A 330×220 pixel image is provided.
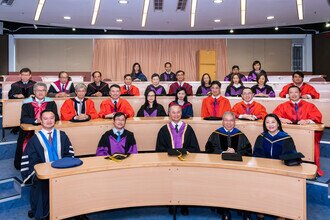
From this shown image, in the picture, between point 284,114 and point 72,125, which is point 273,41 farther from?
point 72,125

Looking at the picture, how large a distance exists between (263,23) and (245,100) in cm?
634

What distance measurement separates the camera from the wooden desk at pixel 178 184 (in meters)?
2.71

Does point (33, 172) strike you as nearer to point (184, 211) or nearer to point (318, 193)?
point (184, 211)

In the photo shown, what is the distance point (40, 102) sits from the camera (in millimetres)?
4434

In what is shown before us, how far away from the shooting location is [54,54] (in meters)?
12.0

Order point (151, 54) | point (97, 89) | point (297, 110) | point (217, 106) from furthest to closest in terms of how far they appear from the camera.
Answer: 1. point (151, 54)
2. point (97, 89)
3. point (217, 106)
4. point (297, 110)

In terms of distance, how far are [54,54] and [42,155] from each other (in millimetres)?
9623

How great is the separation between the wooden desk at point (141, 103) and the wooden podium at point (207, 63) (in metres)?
6.62

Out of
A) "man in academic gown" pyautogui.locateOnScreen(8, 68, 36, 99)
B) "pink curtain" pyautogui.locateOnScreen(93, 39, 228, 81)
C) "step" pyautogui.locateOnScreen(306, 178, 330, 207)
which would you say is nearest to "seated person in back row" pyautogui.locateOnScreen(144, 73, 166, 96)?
"man in academic gown" pyautogui.locateOnScreen(8, 68, 36, 99)

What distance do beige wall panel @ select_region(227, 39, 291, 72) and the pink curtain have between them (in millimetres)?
412

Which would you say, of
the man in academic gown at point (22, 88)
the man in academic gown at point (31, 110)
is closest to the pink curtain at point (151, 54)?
the man in academic gown at point (22, 88)

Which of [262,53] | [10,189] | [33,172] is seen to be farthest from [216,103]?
[262,53]

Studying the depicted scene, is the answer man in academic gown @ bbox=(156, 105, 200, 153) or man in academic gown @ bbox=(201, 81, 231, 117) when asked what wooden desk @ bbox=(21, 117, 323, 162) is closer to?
man in academic gown @ bbox=(156, 105, 200, 153)

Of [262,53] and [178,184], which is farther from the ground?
[262,53]
